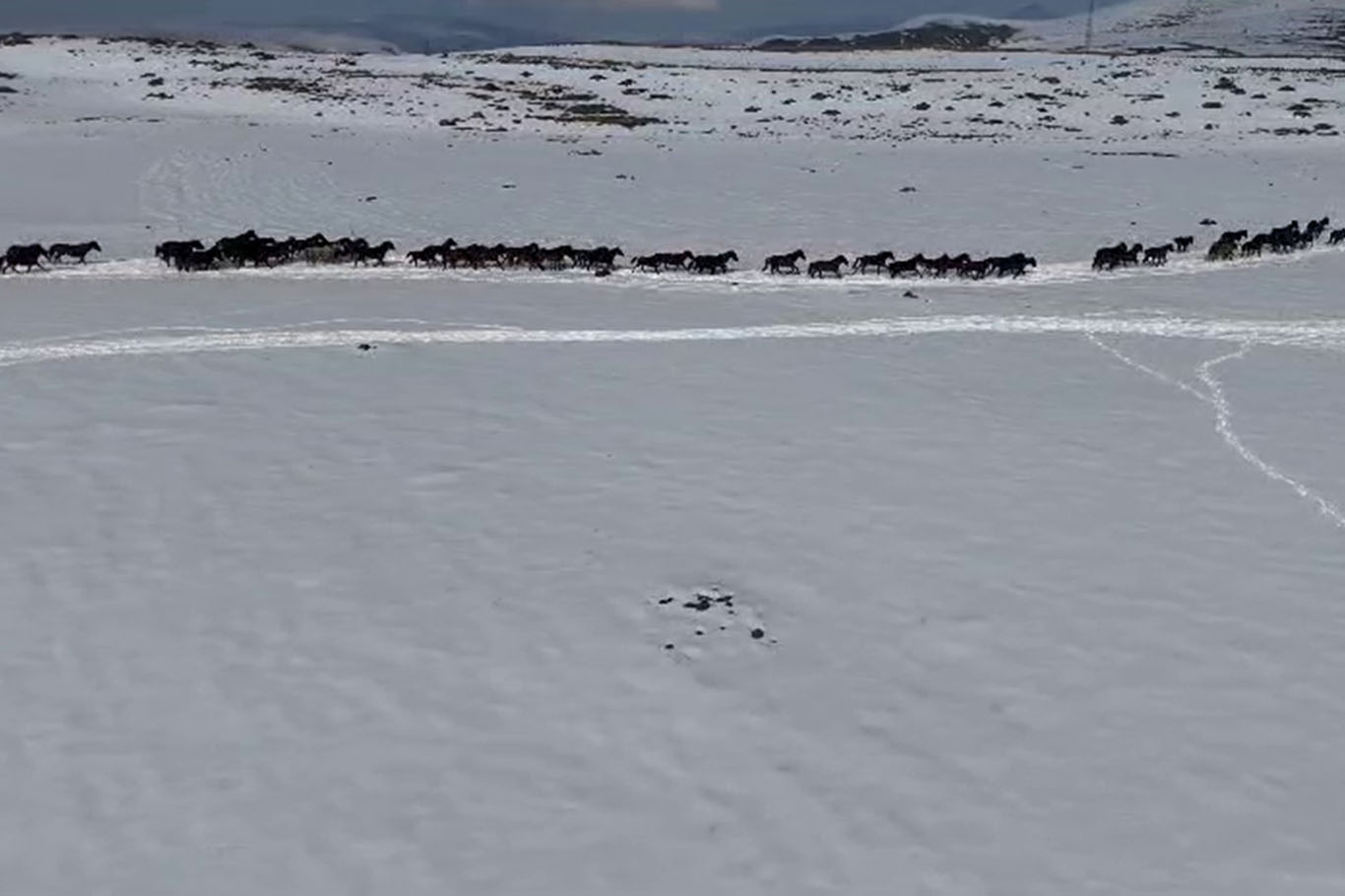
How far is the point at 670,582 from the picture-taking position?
1077 cm

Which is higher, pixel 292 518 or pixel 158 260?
pixel 158 260

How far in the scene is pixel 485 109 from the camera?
2109 inches

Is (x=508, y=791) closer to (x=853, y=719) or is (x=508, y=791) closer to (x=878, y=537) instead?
(x=853, y=719)

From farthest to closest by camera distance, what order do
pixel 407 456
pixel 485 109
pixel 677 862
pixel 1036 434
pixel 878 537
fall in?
1. pixel 485 109
2. pixel 1036 434
3. pixel 407 456
4. pixel 878 537
5. pixel 677 862

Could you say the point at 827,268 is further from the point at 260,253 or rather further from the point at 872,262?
the point at 260,253

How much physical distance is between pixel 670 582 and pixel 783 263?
13.8 m

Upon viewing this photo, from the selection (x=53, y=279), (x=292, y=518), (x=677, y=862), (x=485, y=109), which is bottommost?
(x=677, y=862)

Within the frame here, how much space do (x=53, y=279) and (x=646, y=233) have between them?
11980 mm

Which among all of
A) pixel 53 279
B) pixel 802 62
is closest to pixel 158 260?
pixel 53 279

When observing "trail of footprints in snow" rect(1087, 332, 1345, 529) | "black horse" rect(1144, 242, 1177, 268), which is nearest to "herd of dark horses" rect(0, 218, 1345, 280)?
"black horse" rect(1144, 242, 1177, 268)

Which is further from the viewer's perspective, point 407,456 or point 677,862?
point 407,456

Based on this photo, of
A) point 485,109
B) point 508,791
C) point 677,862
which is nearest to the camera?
point 677,862

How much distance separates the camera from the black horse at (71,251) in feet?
75.3

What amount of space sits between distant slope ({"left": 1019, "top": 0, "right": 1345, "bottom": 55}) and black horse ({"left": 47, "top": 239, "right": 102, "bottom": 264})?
85996 mm
